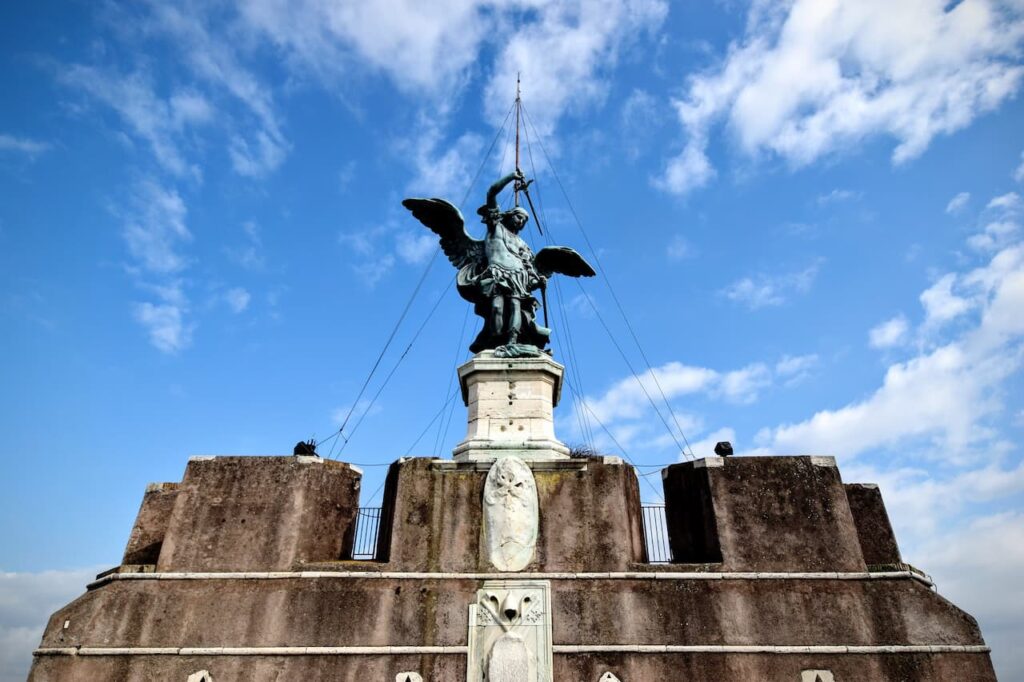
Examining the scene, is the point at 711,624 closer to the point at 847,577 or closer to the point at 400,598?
the point at 847,577

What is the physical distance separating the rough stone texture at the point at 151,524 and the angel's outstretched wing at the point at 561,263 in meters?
7.80

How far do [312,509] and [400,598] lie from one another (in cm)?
213

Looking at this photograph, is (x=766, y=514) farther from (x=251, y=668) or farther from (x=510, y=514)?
(x=251, y=668)

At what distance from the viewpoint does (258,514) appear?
1107 cm

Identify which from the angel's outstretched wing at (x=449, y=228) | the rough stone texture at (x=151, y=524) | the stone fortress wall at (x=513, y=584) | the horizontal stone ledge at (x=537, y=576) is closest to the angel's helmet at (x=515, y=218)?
the angel's outstretched wing at (x=449, y=228)

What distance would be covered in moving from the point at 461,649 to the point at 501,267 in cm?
677

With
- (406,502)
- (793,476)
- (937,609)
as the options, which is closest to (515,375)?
(406,502)

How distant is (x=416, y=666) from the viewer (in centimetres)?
979

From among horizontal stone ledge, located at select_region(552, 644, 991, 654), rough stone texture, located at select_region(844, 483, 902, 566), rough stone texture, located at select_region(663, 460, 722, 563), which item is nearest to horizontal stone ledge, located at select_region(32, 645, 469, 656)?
horizontal stone ledge, located at select_region(552, 644, 991, 654)

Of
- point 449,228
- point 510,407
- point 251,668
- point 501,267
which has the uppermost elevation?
point 449,228

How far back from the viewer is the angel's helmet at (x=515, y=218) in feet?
46.6

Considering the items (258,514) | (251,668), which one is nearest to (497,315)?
(258,514)

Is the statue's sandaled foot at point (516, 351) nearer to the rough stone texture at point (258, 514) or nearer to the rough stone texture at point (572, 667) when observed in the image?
the rough stone texture at point (258, 514)

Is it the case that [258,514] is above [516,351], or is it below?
below
